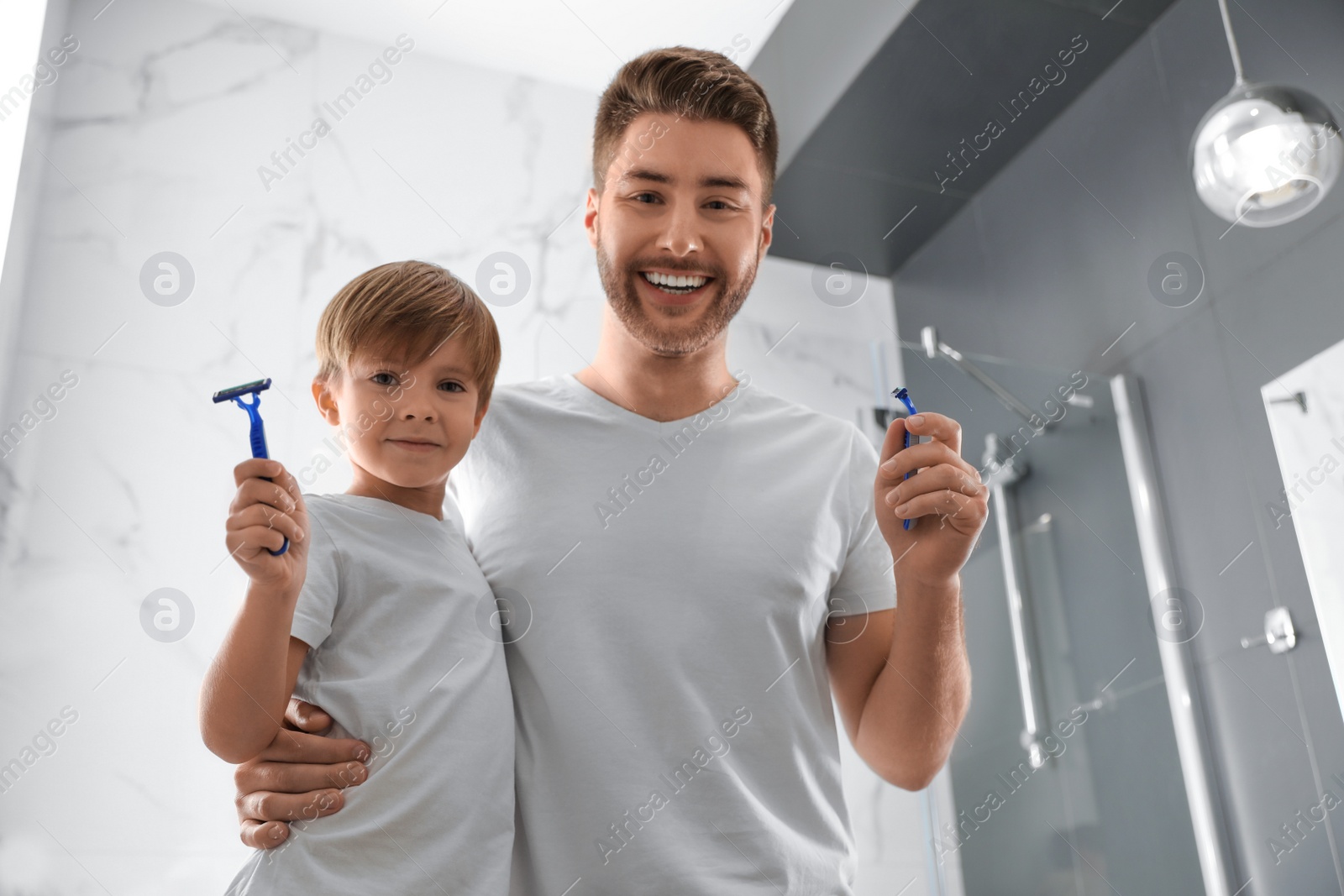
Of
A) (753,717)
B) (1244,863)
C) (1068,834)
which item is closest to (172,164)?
(753,717)

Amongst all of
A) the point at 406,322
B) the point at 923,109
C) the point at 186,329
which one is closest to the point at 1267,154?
the point at 923,109

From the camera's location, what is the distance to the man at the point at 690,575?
65 centimetres

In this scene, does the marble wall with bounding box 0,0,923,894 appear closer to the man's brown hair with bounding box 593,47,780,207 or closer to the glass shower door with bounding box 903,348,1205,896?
the glass shower door with bounding box 903,348,1205,896

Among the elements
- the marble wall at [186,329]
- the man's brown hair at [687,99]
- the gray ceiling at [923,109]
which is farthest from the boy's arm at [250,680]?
the gray ceiling at [923,109]

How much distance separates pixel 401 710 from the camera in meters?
0.61

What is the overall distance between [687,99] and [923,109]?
105 cm

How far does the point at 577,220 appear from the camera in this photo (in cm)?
193

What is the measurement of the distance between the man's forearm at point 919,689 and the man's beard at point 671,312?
261 millimetres

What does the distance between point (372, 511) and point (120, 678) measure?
3.09 feet

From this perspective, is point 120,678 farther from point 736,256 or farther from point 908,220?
point 908,220

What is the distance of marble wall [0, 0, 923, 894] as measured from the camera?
1385mm

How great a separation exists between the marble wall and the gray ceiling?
0.69 feet

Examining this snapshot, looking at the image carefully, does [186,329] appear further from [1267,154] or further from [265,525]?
[1267,154]

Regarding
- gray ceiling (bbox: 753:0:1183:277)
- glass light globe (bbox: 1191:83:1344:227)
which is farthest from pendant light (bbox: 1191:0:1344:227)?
gray ceiling (bbox: 753:0:1183:277)
